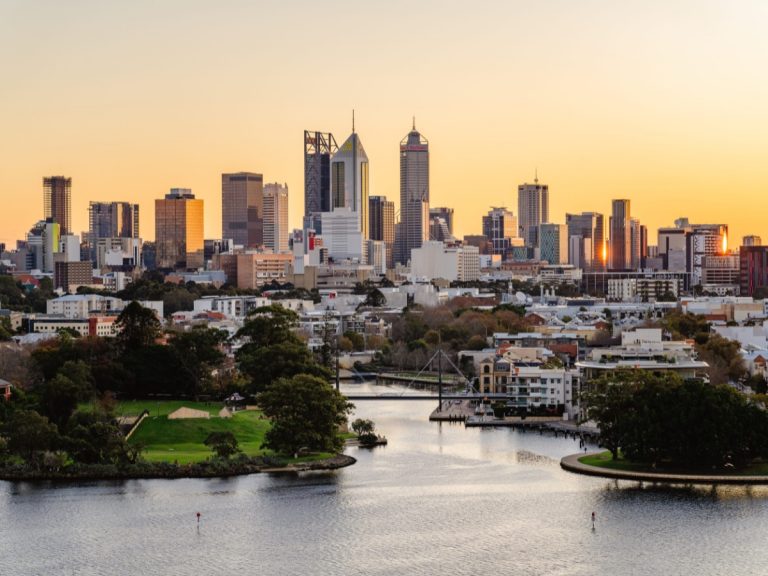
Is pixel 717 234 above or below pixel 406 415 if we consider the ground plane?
above

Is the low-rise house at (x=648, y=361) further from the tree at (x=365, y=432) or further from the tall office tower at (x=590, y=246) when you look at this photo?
the tall office tower at (x=590, y=246)

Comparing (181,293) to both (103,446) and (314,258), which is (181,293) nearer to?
(314,258)

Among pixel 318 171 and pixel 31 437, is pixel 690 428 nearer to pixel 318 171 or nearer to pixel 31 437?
pixel 31 437

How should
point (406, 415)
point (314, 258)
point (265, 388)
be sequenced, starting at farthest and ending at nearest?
point (314, 258), point (406, 415), point (265, 388)

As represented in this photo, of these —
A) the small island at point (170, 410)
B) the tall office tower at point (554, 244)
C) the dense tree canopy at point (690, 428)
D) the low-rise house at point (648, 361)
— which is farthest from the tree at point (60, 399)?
the tall office tower at point (554, 244)

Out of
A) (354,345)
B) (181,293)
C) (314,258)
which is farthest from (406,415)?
(314,258)

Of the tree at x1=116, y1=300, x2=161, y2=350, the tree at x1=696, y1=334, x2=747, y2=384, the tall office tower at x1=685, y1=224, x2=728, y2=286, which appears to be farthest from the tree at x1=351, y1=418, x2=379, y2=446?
the tall office tower at x1=685, y1=224, x2=728, y2=286

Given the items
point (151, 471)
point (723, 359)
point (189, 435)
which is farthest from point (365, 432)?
point (723, 359)

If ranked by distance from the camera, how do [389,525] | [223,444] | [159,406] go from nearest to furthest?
[389,525]
[223,444]
[159,406]
